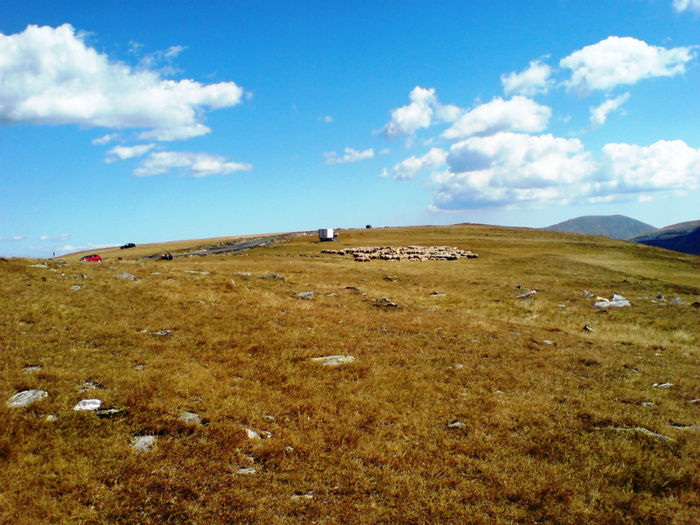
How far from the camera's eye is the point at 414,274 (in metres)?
41.7

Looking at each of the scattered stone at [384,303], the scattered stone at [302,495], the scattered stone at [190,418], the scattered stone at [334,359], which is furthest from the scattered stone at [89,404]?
the scattered stone at [384,303]

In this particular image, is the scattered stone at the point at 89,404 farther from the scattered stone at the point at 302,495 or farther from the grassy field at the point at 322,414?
the scattered stone at the point at 302,495

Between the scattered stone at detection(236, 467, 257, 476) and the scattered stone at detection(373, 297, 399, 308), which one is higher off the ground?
the scattered stone at detection(373, 297, 399, 308)

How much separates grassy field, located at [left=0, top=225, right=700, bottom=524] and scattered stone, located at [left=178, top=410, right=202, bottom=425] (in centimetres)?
17

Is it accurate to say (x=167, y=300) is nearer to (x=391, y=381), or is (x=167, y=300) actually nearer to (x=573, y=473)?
(x=391, y=381)

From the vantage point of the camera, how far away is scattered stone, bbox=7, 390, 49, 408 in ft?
28.2

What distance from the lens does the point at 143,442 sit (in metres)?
8.09

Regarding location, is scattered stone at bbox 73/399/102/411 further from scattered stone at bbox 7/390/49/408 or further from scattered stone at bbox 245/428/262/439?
scattered stone at bbox 245/428/262/439

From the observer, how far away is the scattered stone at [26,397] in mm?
8602

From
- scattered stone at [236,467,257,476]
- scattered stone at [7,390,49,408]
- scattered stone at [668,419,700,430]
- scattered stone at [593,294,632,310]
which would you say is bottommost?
scattered stone at [668,419,700,430]

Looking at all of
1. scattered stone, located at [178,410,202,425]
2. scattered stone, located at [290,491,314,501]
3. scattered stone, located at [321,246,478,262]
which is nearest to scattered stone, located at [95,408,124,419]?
scattered stone, located at [178,410,202,425]

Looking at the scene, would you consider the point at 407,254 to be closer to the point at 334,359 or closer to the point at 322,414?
the point at 334,359

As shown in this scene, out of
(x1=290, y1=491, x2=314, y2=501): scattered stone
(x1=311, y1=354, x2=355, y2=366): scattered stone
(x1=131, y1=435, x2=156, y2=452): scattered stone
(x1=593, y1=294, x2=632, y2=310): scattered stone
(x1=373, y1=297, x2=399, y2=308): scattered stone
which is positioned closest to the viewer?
(x1=290, y1=491, x2=314, y2=501): scattered stone

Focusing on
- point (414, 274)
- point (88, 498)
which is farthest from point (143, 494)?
point (414, 274)
